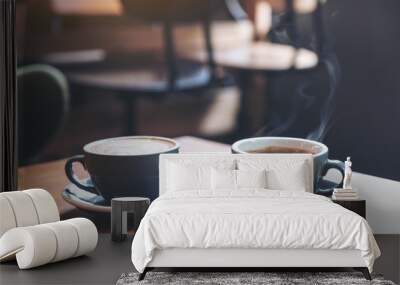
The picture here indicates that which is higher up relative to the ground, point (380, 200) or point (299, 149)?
point (299, 149)

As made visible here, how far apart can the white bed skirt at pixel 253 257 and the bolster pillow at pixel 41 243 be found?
82cm

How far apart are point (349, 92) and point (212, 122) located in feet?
4.39

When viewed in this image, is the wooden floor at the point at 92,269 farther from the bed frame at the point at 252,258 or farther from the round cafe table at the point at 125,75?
the round cafe table at the point at 125,75

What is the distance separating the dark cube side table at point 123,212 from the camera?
272 inches

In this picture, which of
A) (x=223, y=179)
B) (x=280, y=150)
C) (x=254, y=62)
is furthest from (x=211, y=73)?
(x=223, y=179)

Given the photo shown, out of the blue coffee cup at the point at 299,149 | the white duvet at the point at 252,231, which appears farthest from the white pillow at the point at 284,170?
the white duvet at the point at 252,231

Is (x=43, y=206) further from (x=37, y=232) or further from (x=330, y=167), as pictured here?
(x=330, y=167)

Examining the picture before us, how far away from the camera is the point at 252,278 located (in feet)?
17.6

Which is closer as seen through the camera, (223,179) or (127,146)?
(223,179)

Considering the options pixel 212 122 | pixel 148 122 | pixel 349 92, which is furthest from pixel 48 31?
pixel 349 92

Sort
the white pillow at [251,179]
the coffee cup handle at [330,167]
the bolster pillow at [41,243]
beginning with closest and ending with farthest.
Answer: the bolster pillow at [41,243] < the white pillow at [251,179] < the coffee cup handle at [330,167]

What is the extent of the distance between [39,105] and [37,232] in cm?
215

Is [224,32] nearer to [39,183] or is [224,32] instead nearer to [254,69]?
[254,69]

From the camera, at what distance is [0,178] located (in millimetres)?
7297
